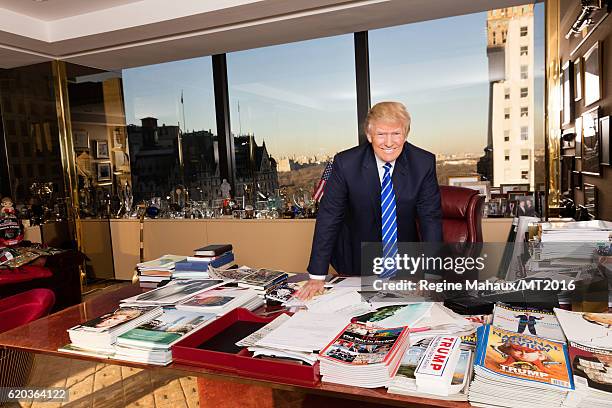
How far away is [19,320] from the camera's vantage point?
2.37m

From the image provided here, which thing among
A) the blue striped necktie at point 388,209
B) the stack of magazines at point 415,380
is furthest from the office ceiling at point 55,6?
the stack of magazines at point 415,380

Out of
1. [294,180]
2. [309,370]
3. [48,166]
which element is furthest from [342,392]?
[48,166]

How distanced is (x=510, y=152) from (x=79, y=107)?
4.63m

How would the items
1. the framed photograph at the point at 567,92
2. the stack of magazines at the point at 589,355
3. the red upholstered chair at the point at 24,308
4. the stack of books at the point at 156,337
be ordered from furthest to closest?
the framed photograph at the point at 567,92, the red upholstered chair at the point at 24,308, the stack of books at the point at 156,337, the stack of magazines at the point at 589,355

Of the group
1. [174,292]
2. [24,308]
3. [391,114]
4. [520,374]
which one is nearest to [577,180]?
[391,114]

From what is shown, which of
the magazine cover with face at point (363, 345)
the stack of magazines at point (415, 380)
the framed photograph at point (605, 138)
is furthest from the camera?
the framed photograph at point (605, 138)

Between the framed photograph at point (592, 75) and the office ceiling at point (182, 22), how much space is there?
109cm

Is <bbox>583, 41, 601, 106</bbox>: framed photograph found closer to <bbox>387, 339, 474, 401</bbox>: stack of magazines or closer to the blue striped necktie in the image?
the blue striped necktie

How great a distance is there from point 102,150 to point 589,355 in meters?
5.71

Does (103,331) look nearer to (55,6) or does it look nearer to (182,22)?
(182,22)

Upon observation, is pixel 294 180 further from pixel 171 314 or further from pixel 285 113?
pixel 171 314

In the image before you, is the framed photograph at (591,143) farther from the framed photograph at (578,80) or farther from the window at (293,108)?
the window at (293,108)

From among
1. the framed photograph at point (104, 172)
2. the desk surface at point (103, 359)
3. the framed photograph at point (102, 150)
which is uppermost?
the framed photograph at point (102, 150)

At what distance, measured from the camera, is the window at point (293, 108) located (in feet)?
16.6
